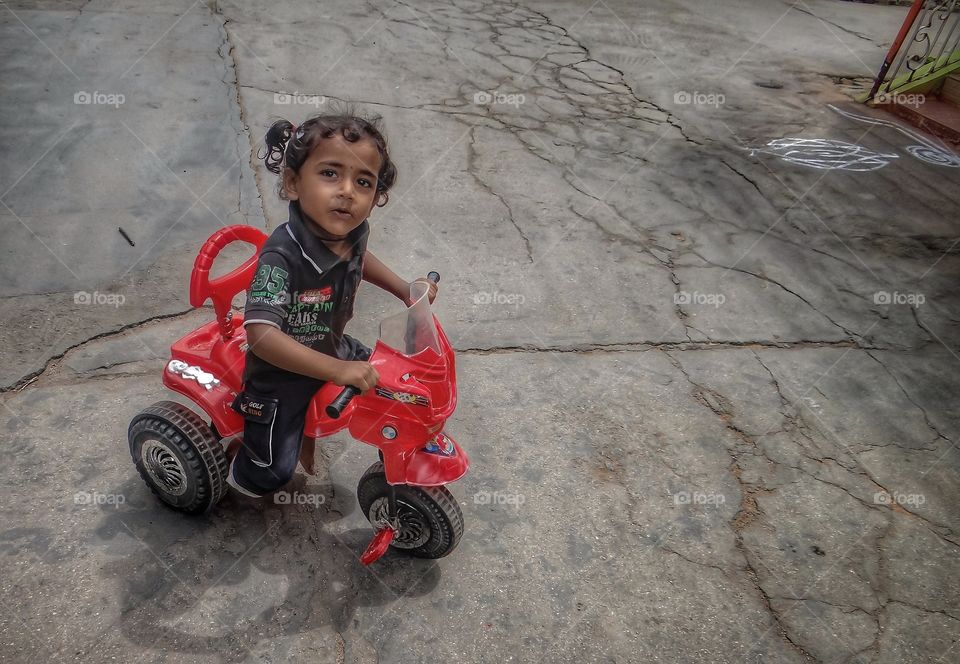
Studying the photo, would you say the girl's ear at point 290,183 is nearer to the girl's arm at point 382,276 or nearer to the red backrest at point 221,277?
the red backrest at point 221,277

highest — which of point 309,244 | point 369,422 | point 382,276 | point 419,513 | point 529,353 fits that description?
→ point 309,244

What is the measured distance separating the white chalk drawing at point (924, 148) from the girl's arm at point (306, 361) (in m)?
6.91

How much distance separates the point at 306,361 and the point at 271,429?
1.62 feet

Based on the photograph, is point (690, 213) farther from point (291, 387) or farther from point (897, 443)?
point (291, 387)

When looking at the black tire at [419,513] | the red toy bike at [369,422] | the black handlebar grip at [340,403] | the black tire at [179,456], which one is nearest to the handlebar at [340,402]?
the black handlebar grip at [340,403]

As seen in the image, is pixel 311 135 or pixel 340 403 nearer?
pixel 340 403

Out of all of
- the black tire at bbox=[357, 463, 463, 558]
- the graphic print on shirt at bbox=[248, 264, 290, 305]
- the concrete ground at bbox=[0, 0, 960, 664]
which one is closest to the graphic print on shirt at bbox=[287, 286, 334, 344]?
the graphic print on shirt at bbox=[248, 264, 290, 305]

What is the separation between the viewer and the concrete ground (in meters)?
2.70

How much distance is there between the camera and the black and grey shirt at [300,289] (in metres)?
2.22

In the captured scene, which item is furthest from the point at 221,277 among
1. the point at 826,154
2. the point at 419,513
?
the point at 826,154

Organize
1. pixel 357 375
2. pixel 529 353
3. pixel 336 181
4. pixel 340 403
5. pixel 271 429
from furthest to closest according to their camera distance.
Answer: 1. pixel 529 353
2. pixel 271 429
3. pixel 336 181
4. pixel 357 375
5. pixel 340 403

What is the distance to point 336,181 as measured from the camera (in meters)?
2.27

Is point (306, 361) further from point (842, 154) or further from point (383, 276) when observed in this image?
point (842, 154)

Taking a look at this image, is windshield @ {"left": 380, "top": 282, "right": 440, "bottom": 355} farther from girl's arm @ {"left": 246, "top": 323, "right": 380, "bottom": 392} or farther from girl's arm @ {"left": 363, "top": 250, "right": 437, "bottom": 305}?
girl's arm @ {"left": 363, "top": 250, "right": 437, "bottom": 305}
